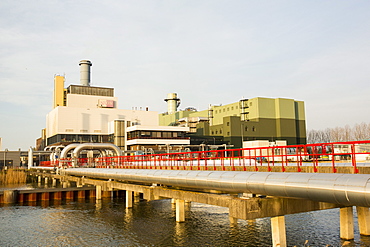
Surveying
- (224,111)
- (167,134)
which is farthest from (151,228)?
(224,111)

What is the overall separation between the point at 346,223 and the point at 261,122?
87.8 meters

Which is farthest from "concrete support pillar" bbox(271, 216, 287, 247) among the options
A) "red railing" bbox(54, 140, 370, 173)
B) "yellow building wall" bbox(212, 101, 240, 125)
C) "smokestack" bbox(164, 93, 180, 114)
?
"smokestack" bbox(164, 93, 180, 114)

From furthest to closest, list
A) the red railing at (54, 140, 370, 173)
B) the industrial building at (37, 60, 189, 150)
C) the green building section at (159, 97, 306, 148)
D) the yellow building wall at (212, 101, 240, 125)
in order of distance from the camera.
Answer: the yellow building wall at (212, 101, 240, 125) → the green building section at (159, 97, 306, 148) → the industrial building at (37, 60, 189, 150) → the red railing at (54, 140, 370, 173)

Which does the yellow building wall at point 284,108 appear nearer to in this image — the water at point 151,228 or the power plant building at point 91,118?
the power plant building at point 91,118

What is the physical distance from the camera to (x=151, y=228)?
2177cm

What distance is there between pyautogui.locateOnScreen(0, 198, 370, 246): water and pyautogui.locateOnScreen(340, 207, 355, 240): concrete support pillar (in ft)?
1.39

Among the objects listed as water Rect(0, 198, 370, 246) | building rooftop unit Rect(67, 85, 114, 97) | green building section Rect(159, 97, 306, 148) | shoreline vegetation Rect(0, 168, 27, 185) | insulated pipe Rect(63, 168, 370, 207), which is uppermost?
building rooftop unit Rect(67, 85, 114, 97)

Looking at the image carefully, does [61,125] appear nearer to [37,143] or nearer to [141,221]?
[37,143]

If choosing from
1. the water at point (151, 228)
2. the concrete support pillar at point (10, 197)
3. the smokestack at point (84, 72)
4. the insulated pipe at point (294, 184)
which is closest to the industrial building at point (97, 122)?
the smokestack at point (84, 72)

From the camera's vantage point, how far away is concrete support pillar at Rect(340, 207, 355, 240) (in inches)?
683

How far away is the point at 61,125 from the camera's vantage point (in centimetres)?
9631

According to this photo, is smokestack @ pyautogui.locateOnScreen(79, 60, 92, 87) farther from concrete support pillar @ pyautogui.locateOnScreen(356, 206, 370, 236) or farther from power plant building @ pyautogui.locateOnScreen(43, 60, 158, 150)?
concrete support pillar @ pyautogui.locateOnScreen(356, 206, 370, 236)

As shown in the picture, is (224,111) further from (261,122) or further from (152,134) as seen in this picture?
(152,134)

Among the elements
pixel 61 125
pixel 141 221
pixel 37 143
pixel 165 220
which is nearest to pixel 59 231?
pixel 141 221
